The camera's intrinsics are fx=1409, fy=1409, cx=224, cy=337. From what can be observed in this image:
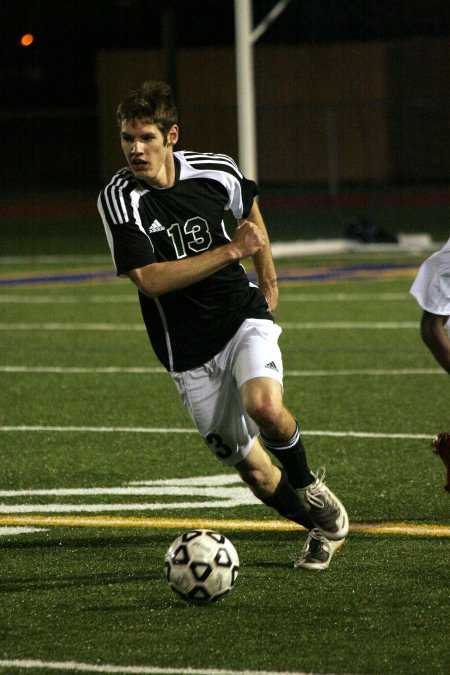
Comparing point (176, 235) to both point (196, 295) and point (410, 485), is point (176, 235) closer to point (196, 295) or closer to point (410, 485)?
point (196, 295)

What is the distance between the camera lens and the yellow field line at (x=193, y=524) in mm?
6348

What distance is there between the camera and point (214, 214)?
6000 mm

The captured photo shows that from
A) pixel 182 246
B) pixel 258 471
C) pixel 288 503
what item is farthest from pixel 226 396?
pixel 182 246

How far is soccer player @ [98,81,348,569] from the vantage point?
564 cm

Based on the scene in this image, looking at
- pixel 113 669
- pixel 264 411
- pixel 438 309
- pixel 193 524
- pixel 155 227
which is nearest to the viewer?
pixel 113 669

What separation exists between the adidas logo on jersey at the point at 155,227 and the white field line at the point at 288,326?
7791 mm

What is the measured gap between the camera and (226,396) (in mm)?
5875

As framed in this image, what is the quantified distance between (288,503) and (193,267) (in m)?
1.09

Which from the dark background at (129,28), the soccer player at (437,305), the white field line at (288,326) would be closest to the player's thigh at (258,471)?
the soccer player at (437,305)

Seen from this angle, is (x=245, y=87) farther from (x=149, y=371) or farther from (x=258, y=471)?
(x=258, y=471)

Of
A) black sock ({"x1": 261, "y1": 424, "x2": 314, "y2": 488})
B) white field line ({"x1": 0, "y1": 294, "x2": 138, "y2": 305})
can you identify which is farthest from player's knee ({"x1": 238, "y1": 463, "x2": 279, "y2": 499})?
white field line ({"x1": 0, "y1": 294, "x2": 138, "y2": 305})

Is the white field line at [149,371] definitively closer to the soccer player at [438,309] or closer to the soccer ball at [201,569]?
the soccer player at [438,309]

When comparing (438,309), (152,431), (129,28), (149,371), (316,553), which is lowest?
(129,28)

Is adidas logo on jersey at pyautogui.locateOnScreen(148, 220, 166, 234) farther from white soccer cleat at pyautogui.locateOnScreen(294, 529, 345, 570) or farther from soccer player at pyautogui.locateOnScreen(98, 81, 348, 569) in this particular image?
white soccer cleat at pyautogui.locateOnScreen(294, 529, 345, 570)
